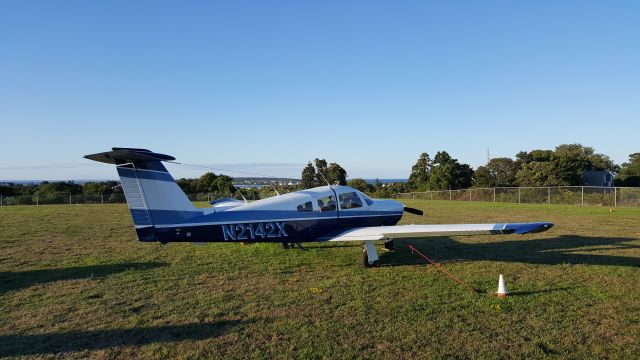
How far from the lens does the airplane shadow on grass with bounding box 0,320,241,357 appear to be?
17.7 feet

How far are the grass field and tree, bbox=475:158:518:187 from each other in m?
50.5

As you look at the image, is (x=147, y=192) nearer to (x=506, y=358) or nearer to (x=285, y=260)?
(x=285, y=260)

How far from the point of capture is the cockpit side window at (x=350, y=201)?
37.6 ft

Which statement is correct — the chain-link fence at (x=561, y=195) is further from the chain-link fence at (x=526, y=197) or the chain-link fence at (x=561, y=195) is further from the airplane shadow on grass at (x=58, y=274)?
the airplane shadow on grass at (x=58, y=274)

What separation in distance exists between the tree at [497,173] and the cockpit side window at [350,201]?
5258 centimetres

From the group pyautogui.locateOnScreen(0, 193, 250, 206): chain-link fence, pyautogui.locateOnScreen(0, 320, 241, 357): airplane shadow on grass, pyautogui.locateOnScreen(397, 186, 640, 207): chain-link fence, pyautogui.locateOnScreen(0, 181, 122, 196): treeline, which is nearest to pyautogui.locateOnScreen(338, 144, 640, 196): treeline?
pyautogui.locateOnScreen(397, 186, 640, 207): chain-link fence

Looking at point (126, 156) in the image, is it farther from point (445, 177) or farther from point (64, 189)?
point (64, 189)

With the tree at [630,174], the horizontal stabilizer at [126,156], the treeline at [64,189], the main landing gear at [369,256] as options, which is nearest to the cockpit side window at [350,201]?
the main landing gear at [369,256]

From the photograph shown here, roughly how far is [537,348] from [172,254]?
9.66 meters

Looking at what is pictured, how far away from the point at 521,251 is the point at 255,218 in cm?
726

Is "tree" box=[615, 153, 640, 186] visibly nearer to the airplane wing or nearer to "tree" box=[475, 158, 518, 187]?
"tree" box=[475, 158, 518, 187]

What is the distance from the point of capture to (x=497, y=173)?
67.7 metres

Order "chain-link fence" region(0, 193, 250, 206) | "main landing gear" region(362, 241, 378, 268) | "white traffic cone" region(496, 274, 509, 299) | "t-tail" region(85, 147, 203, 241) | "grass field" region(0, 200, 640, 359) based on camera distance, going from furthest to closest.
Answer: "chain-link fence" region(0, 193, 250, 206) < "main landing gear" region(362, 241, 378, 268) < "t-tail" region(85, 147, 203, 241) < "white traffic cone" region(496, 274, 509, 299) < "grass field" region(0, 200, 640, 359)

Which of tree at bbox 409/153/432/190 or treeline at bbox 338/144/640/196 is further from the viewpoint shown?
tree at bbox 409/153/432/190
